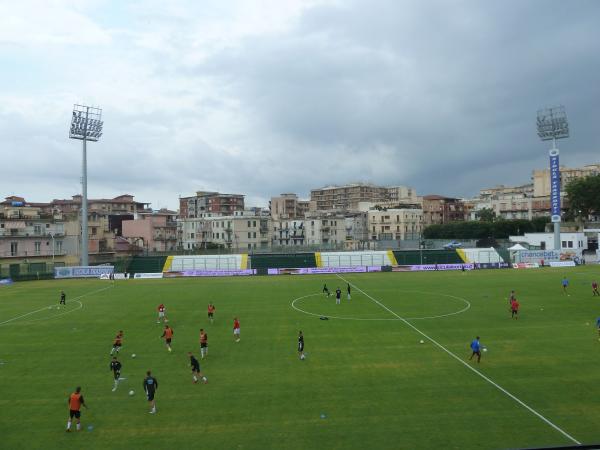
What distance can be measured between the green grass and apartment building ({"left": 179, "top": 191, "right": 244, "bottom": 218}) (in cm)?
10768

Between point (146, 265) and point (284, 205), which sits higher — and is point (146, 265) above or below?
below

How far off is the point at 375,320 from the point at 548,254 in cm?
6208

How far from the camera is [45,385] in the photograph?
→ 21.2 m

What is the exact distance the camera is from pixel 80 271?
7662 cm

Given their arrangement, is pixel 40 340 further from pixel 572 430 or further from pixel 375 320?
pixel 572 430

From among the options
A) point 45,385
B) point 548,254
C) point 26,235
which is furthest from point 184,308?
point 548,254

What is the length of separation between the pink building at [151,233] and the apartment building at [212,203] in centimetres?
2150

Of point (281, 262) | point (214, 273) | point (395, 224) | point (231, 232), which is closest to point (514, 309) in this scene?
point (281, 262)

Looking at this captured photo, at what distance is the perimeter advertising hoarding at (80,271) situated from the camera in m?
75.9

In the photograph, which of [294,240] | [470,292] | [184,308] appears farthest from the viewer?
[294,240]

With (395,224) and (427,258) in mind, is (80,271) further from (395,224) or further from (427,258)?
(395,224)

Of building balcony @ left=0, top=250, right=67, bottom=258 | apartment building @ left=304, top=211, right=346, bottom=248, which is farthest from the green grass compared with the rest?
apartment building @ left=304, top=211, right=346, bottom=248

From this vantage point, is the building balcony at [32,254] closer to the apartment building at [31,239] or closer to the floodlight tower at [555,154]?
the apartment building at [31,239]

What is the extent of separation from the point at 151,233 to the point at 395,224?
66.8 meters
